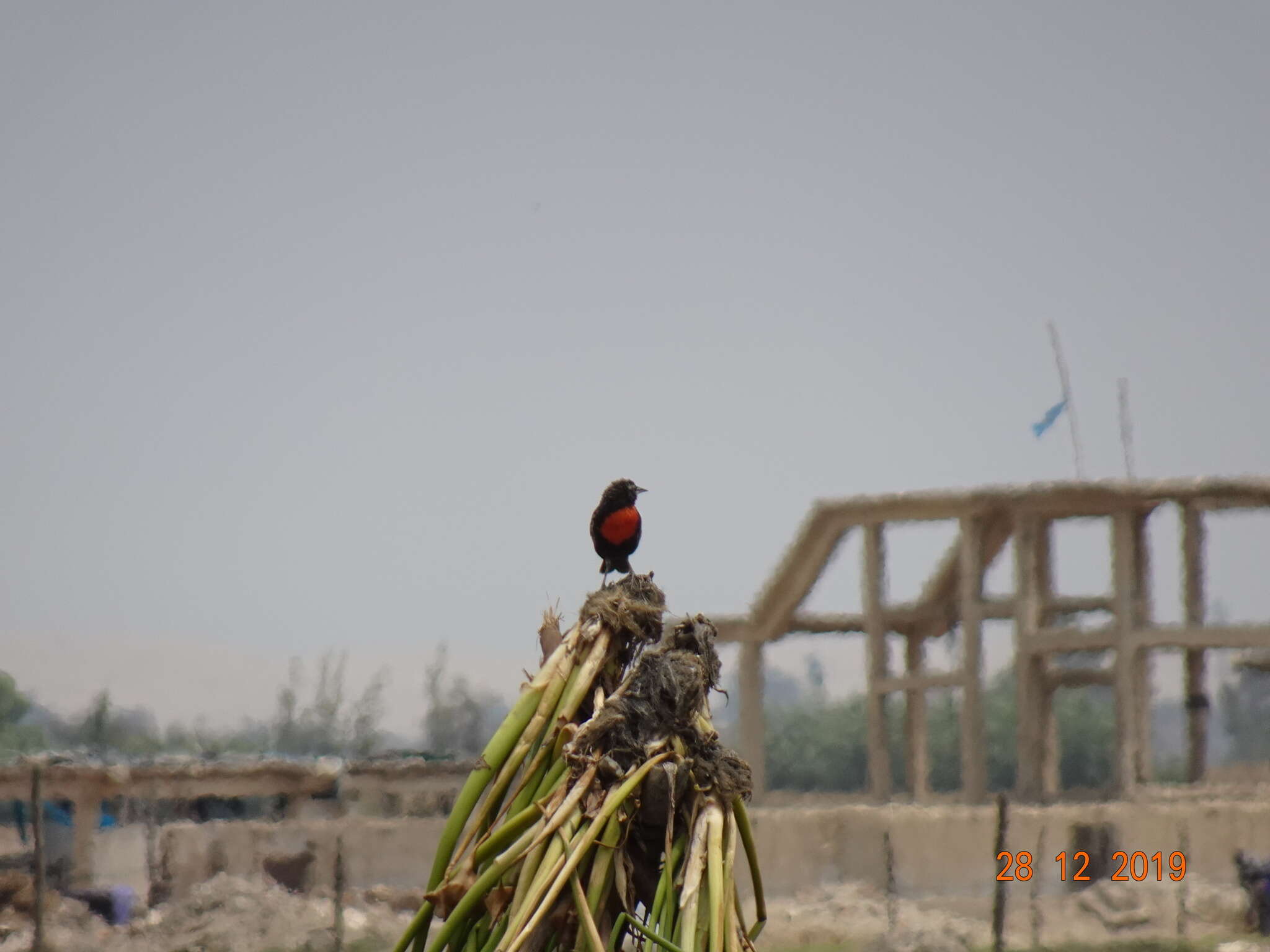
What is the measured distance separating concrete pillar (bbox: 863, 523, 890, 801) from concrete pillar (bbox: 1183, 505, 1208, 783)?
484 centimetres

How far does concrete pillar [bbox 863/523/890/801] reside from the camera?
2912 centimetres

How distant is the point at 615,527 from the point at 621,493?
0.15 meters

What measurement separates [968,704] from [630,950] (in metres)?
24.1

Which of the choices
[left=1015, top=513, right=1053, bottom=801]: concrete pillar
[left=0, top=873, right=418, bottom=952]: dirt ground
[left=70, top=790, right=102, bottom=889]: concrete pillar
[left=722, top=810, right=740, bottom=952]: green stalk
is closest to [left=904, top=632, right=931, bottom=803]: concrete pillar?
[left=1015, top=513, right=1053, bottom=801]: concrete pillar

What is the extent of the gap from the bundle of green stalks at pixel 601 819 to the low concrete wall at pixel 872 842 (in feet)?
57.0

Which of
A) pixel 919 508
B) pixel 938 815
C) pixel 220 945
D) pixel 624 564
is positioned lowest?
pixel 220 945

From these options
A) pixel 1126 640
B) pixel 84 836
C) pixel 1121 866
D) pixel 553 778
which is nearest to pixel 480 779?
pixel 553 778

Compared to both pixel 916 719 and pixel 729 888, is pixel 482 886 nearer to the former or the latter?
pixel 729 888

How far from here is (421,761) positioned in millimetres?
30734

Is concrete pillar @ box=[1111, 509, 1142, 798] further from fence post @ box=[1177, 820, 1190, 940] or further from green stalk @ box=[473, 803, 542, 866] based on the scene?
green stalk @ box=[473, 803, 542, 866]

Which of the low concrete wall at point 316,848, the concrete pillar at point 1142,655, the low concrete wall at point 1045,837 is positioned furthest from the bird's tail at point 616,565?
the concrete pillar at point 1142,655

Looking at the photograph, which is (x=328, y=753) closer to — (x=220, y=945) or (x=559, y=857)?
(x=220, y=945)

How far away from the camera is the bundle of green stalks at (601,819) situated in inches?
157

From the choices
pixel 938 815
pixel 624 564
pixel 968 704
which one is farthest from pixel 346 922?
pixel 624 564
